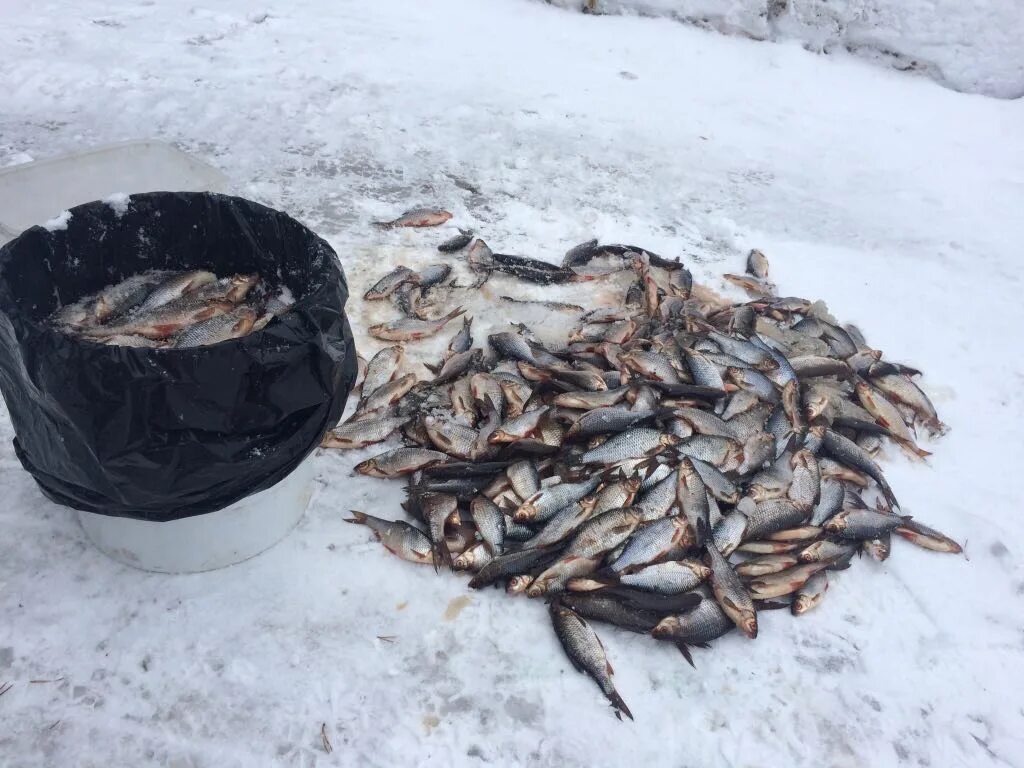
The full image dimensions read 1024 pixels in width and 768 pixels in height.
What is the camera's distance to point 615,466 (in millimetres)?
3064

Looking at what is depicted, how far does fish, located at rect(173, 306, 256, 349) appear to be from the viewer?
2.65 metres

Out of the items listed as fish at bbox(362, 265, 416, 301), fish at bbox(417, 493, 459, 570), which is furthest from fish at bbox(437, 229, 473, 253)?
fish at bbox(417, 493, 459, 570)

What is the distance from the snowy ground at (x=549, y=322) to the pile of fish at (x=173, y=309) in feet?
2.38

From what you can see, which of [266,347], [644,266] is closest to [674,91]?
[644,266]

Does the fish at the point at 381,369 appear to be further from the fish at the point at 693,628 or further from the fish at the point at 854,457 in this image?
the fish at the point at 854,457

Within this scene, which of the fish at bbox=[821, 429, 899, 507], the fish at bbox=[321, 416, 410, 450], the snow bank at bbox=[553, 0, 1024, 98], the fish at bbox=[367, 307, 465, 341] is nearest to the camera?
the fish at bbox=[321, 416, 410, 450]

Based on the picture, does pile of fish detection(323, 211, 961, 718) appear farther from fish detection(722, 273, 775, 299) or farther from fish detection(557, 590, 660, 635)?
fish detection(722, 273, 775, 299)

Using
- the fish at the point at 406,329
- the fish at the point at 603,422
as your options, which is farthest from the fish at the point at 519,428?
the fish at the point at 406,329

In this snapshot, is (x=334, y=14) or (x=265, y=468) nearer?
(x=265, y=468)

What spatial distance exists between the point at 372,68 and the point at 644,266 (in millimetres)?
3911

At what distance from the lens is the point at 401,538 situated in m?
2.80

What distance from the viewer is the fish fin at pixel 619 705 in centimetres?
241

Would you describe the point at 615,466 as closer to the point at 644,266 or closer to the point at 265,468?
the point at 265,468

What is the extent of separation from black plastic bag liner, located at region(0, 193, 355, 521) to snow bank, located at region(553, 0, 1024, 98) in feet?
24.3
